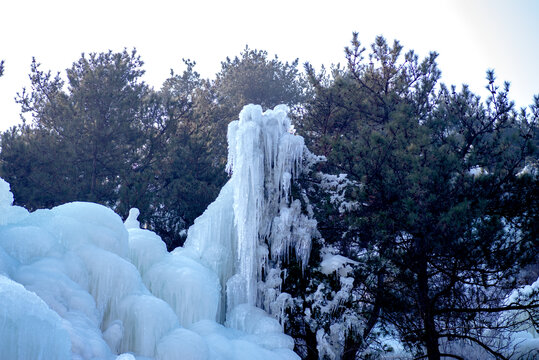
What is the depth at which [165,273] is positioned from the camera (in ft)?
27.0

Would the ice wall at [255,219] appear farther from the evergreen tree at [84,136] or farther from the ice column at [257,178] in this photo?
the evergreen tree at [84,136]

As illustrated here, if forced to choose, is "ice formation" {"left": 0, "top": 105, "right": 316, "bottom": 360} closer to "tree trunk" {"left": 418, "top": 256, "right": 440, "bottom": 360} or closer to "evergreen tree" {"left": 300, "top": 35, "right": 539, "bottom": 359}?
"evergreen tree" {"left": 300, "top": 35, "right": 539, "bottom": 359}

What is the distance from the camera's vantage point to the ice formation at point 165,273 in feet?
17.7

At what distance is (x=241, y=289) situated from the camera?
358 inches

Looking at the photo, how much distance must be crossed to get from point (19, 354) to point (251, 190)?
6.03m

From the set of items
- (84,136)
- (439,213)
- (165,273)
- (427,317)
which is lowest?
(427,317)

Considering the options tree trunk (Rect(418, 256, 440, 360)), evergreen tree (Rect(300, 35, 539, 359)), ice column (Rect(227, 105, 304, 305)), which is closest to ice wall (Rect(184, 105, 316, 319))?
ice column (Rect(227, 105, 304, 305))

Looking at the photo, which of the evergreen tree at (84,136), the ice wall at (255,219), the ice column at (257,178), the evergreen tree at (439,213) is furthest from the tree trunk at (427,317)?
the evergreen tree at (84,136)

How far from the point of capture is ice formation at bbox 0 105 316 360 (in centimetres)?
538

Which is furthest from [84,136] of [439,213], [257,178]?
[439,213]

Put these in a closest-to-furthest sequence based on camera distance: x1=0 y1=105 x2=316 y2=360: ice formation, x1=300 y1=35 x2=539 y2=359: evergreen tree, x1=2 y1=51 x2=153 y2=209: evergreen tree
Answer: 1. x1=0 y1=105 x2=316 y2=360: ice formation
2. x1=300 y1=35 x2=539 y2=359: evergreen tree
3. x1=2 y1=51 x2=153 y2=209: evergreen tree

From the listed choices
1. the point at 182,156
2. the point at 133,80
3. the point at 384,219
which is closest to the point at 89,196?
the point at 182,156

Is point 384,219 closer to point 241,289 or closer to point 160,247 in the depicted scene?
point 241,289

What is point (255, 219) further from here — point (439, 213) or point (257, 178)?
point (439, 213)
